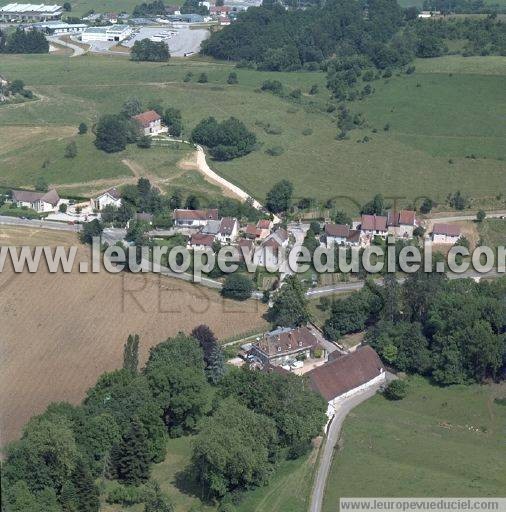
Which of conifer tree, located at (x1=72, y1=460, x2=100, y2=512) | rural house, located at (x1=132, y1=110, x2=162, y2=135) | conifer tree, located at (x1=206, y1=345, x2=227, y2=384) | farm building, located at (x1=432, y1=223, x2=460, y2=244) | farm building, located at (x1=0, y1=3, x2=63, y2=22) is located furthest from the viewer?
farm building, located at (x1=0, y1=3, x2=63, y2=22)

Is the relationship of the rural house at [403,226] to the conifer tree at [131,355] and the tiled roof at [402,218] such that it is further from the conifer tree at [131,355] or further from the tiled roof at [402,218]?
the conifer tree at [131,355]

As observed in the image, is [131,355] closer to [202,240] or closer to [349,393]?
[349,393]

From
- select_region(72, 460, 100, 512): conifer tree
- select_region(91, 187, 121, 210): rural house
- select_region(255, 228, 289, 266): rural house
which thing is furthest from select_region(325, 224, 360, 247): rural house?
select_region(72, 460, 100, 512): conifer tree

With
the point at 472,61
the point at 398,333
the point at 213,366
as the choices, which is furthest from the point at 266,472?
the point at 472,61

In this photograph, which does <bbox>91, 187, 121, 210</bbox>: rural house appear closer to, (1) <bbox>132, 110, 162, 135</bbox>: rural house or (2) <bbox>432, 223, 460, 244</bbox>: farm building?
(1) <bbox>132, 110, 162, 135</bbox>: rural house

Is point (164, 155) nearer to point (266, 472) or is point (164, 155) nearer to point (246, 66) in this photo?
point (246, 66)

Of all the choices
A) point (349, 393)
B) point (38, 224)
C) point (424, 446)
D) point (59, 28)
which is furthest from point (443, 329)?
point (59, 28)

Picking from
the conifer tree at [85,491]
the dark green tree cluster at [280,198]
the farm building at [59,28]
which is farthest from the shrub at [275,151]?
the farm building at [59,28]
